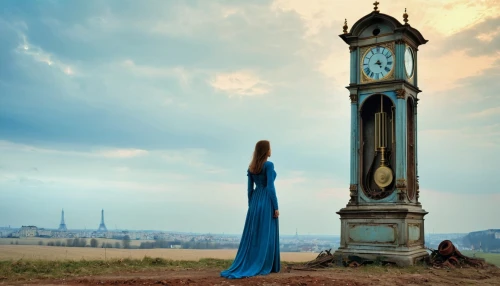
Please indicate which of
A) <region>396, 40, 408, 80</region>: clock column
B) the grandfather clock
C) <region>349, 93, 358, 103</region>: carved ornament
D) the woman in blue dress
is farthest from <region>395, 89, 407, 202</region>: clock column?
the woman in blue dress

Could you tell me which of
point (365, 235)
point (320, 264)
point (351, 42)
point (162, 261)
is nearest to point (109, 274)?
point (162, 261)

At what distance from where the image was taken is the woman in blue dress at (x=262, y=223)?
9008mm

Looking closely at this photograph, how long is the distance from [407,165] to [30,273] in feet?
28.1

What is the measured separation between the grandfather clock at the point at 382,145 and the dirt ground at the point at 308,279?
1519 mm

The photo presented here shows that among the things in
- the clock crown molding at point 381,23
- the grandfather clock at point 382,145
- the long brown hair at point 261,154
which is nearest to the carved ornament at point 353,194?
the grandfather clock at point 382,145

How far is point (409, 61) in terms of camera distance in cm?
1340

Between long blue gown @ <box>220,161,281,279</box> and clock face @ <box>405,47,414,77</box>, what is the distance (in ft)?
18.5

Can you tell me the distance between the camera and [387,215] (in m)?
12.4

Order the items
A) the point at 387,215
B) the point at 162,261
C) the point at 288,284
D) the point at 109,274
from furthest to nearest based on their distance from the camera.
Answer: the point at 387,215 → the point at 162,261 → the point at 109,274 → the point at 288,284

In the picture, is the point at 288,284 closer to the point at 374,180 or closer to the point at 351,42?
the point at 374,180

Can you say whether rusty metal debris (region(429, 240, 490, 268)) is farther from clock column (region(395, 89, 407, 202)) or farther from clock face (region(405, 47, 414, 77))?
clock face (region(405, 47, 414, 77))

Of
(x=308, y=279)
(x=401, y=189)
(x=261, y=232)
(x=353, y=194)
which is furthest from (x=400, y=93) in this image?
(x=308, y=279)

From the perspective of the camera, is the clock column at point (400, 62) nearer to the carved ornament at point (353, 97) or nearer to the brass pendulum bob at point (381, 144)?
the brass pendulum bob at point (381, 144)

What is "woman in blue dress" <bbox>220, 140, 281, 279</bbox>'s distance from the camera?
9.01 meters
